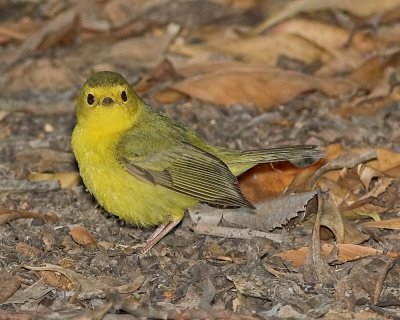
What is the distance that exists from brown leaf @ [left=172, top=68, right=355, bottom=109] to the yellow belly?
215 cm

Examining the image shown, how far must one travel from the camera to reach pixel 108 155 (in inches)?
255

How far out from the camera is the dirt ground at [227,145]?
18.6 ft

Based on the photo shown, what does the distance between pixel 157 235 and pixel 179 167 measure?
0.51 metres

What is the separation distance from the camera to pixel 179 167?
6582mm

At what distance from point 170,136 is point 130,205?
2.22 ft

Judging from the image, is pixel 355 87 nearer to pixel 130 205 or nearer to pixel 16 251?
pixel 130 205

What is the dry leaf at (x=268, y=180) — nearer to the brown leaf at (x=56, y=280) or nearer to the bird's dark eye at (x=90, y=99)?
the bird's dark eye at (x=90, y=99)

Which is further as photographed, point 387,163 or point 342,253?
point 387,163

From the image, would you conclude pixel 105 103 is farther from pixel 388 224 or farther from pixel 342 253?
pixel 388 224

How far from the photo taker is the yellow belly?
6.38 m

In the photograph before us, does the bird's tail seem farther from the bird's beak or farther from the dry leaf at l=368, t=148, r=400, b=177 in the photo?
the bird's beak

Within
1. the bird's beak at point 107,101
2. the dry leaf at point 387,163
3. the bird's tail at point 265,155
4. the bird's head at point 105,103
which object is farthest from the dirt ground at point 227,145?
the bird's beak at point 107,101

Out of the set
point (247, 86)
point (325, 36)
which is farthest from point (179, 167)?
point (325, 36)

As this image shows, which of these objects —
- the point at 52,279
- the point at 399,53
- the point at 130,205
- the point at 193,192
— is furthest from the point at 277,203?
the point at 399,53
